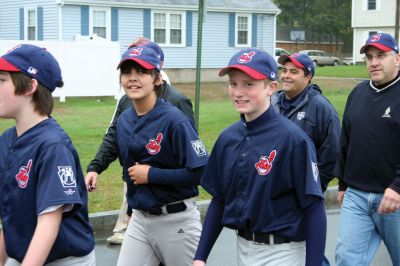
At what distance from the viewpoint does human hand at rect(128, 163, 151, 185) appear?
4707 millimetres

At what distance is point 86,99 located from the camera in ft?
86.9

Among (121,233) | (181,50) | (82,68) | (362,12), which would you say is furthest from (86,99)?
(362,12)

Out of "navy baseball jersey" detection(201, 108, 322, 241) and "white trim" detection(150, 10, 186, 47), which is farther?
"white trim" detection(150, 10, 186, 47)

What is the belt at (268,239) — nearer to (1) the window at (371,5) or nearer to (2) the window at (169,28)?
(2) the window at (169,28)

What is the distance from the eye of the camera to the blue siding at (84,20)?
31500 millimetres

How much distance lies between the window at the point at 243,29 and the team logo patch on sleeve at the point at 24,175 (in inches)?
1328

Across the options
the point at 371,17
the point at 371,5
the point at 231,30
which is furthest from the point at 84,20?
the point at 371,5

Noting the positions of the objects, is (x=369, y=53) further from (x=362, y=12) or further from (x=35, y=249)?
Answer: (x=362, y=12)

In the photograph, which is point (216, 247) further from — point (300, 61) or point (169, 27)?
point (169, 27)

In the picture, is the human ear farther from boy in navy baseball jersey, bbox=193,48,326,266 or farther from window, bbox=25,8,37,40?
window, bbox=25,8,37,40

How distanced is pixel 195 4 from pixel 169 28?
6.11 feet

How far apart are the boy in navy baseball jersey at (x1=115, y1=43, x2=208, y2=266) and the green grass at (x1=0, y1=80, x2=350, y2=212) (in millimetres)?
3991

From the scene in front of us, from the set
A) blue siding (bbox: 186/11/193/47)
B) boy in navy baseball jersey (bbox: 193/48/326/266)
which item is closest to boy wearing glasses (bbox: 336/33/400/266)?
boy in navy baseball jersey (bbox: 193/48/326/266)

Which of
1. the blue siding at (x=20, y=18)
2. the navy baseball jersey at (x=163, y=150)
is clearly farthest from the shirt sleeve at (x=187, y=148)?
the blue siding at (x=20, y=18)
